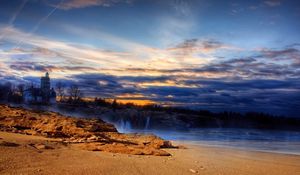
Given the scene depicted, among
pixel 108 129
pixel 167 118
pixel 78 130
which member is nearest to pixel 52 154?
pixel 78 130

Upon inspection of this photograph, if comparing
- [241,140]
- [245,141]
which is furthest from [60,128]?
[241,140]

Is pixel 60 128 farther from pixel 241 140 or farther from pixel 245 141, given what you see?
pixel 241 140

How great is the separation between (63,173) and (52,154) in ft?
6.43

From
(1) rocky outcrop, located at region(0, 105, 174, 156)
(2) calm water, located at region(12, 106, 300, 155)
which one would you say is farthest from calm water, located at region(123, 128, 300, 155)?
(1) rocky outcrop, located at region(0, 105, 174, 156)

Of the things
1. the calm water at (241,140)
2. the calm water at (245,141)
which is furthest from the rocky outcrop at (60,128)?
the calm water at (241,140)

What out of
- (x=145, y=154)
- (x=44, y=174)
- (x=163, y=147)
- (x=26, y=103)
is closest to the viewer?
(x=44, y=174)

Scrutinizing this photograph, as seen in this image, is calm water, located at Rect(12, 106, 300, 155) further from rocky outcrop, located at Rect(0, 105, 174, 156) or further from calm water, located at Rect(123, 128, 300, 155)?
rocky outcrop, located at Rect(0, 105, 174, 156)

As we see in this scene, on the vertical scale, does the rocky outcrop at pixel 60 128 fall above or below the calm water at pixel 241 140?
above

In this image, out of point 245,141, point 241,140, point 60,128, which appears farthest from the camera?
point 241,140

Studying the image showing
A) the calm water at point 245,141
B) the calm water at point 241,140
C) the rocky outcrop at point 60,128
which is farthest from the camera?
the calm water at point 241,140

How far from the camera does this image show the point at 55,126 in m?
13.6

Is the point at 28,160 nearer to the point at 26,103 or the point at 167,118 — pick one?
the point at 26,103

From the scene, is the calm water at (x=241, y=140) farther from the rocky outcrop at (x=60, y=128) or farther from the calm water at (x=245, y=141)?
the rocky outcrop at (x=60, y=128)

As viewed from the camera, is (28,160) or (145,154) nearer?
(28,160)
